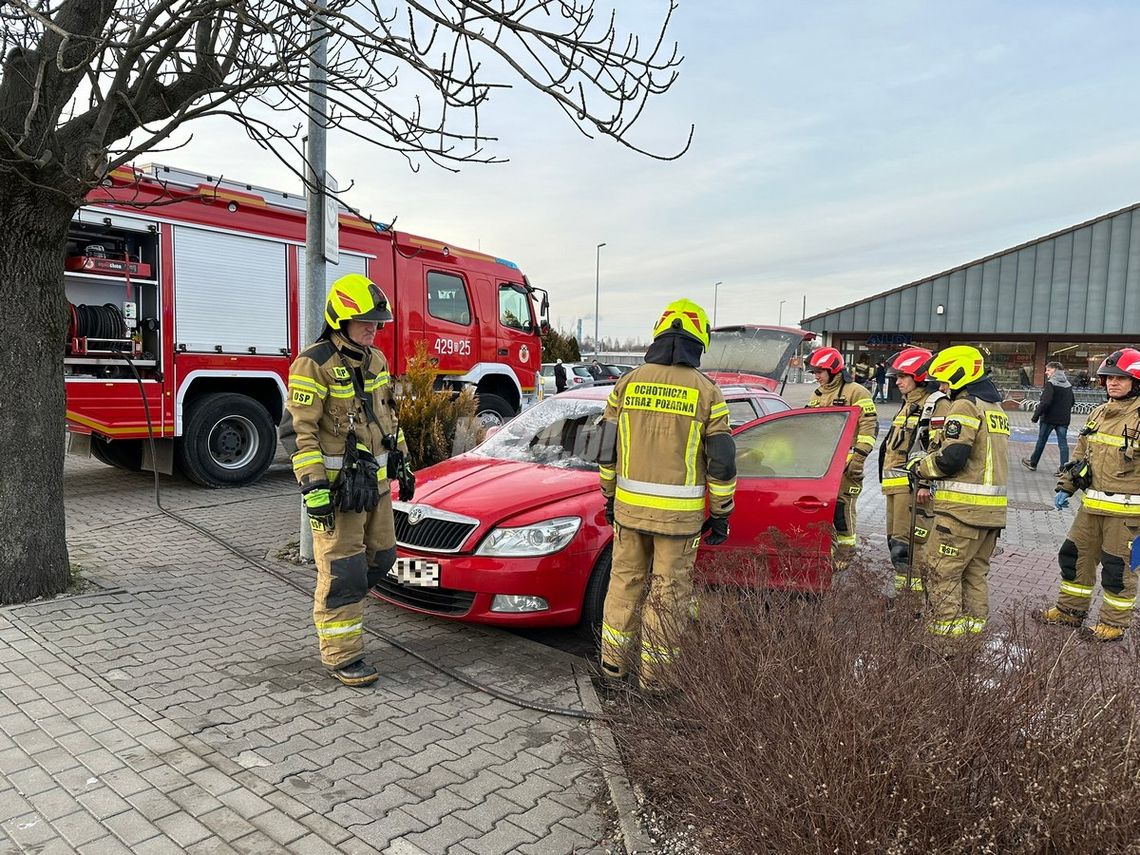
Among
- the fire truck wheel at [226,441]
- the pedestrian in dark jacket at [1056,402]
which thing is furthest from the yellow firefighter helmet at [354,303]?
the pedestrian in dark jacket at [1056,402]

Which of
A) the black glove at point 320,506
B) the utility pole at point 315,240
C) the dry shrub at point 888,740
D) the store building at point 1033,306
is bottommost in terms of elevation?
the dry shrub at point 888,740

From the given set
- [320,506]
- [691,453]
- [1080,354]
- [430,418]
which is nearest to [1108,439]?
[691,453]

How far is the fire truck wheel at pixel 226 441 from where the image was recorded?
8.21m

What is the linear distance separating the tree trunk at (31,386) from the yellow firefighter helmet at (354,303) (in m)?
2.00

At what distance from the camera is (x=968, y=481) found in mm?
4223

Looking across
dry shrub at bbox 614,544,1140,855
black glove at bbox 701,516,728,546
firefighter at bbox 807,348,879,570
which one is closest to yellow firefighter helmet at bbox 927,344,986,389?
firefighter at bbox 807,348,879,570

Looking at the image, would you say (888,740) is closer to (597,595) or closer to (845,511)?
(597,595)

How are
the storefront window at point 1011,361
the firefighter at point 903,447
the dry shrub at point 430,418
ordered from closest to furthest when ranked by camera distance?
the firefighter at point 903,447 < the dry shrub at point 430,418 < the storefront window at point 1011,361

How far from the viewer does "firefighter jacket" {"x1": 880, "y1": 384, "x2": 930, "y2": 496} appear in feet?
17.9

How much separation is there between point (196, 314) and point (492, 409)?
465 centimetres

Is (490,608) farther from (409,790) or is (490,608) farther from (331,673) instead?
(409,790)

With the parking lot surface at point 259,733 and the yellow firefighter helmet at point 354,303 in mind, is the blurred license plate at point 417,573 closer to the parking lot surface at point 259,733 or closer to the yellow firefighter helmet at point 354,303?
the parking lot surface at point 259,733

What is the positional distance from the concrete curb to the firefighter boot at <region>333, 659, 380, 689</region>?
1141 mm

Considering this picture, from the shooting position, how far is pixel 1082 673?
217cm
